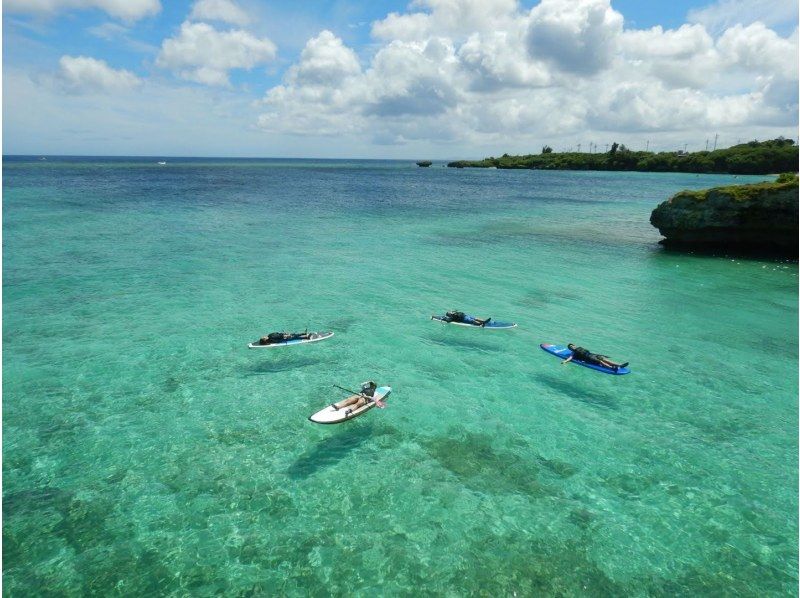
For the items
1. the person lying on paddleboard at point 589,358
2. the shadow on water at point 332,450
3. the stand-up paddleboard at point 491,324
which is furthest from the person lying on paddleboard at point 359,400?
the person lying on paddleboard at point 589,358

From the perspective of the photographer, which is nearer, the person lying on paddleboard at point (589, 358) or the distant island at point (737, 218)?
the person lying on paddleboard at point (589, 358)

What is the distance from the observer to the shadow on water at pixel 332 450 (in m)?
17.3

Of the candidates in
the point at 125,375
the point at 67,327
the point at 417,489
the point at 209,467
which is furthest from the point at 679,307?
the point at 67,327

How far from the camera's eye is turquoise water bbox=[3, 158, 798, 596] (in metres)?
13.7

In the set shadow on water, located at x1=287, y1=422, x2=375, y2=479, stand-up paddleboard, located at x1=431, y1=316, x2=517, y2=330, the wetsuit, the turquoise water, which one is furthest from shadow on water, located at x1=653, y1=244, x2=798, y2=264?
shadow on water, located at x1=287, y1=422, x2=375, y2=479

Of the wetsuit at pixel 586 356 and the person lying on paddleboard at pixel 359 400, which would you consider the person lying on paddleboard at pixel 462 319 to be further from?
the person lying on paddleboard at pixel 359 400

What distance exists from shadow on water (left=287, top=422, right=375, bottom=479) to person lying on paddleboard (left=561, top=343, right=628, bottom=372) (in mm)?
12425

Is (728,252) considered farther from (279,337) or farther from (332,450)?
(332,450)

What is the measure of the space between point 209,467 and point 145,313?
18.3m

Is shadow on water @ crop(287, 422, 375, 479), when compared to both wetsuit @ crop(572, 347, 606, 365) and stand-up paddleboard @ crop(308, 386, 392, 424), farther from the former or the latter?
wetsuit @ crop(572, 347, 606, 365)

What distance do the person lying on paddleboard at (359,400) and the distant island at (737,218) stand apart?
47393 millimetres

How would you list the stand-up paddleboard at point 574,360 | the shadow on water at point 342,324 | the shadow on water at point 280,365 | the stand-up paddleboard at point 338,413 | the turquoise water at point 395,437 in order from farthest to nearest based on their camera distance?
1. the shadow on water at point 342,324
2. the stand-up paddleboard at point 574,360
3. the shadow on water at point 280,365
4. the stand-up paddleboard at point 338,413
5. the turquoise water at point 395,437

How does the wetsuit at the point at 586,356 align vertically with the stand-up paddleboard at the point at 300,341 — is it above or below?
above

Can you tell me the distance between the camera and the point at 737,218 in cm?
4994
